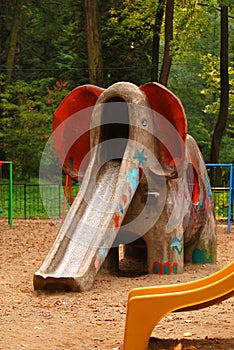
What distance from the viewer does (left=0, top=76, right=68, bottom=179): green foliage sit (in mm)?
28117

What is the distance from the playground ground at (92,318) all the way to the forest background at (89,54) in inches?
380

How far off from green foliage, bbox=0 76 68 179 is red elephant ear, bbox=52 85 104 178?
52.1 feet

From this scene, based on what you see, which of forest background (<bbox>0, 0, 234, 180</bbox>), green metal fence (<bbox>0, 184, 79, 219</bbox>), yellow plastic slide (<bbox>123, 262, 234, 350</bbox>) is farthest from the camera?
forest background (<bbox>0, 0, 234, 180</bbox>)

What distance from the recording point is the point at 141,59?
2859 cm

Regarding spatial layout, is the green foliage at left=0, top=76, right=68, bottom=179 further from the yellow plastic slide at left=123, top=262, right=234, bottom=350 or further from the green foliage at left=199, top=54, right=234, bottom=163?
the yellow plastic slide at left=123, top=262, right=234, bottom=350

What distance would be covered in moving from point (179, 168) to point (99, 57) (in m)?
14.6

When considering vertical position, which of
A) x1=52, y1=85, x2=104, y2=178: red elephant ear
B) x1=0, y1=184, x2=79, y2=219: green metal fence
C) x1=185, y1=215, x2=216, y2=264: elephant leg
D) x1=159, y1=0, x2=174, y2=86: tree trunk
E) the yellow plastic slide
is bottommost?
x1=0, y1=184, x2=79, y2=219: green metal fence

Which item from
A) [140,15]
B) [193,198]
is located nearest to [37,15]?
[140,15]

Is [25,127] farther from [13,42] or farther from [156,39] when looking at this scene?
[156,39]

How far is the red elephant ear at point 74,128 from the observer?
11758 mm

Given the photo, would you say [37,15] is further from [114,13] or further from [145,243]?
[145,243]

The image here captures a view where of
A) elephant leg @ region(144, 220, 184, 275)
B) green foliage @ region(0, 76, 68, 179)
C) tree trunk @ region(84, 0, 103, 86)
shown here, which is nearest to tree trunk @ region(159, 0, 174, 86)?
tree trunk @ region(84, 0, 103, 86)

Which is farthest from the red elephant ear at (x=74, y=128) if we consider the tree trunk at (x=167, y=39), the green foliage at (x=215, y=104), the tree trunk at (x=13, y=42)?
the tree trunk at (x=13, y=42)

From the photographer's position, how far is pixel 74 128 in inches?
464
